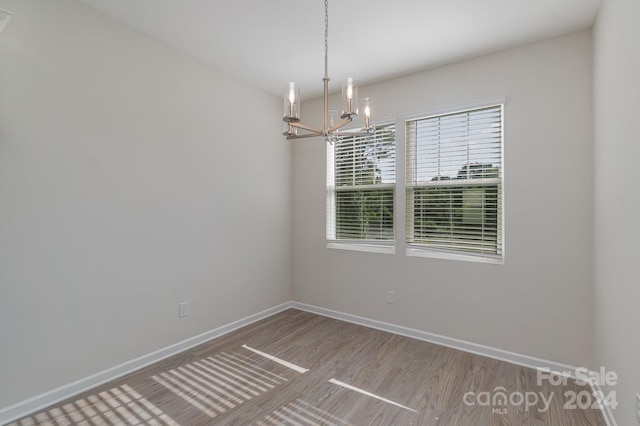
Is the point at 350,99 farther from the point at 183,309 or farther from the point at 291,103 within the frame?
the point at 183,309

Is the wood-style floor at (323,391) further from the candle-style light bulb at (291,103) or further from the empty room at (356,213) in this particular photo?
the candle-style light bulb at (291,103)

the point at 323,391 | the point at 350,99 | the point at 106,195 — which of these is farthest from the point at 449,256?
the point at 106,195

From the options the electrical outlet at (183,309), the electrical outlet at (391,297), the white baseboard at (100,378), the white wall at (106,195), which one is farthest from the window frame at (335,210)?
the electrical outlet at (183,309)

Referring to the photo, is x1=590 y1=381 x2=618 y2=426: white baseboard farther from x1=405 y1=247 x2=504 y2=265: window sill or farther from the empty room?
x1=405 y1=247 x2=504 y2=265: window sill

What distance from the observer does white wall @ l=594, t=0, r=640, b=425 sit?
1.41 meters

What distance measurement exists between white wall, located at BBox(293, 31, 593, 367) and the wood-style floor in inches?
12.2

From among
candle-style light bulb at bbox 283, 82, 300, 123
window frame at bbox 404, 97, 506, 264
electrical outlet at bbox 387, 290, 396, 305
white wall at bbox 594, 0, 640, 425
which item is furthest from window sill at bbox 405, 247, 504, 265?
candle-style light bulb at bbox 283, 82, 300, 123

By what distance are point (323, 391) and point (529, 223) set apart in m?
2.15

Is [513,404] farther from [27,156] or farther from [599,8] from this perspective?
[27,156]

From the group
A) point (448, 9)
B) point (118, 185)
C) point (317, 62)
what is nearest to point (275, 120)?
point (317, 62)

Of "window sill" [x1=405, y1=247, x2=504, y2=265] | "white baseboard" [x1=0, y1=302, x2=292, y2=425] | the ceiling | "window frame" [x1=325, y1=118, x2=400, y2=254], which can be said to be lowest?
"white baseboard" [x1=0, y1=302, x2=292, y2=425]

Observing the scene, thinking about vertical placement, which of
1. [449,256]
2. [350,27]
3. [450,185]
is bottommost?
[449,256]

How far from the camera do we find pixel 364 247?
349cm

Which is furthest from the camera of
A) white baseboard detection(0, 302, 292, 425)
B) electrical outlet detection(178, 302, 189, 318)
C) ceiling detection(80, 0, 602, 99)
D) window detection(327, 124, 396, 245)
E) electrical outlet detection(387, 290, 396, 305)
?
window detection(327, 124, 396, 245)
